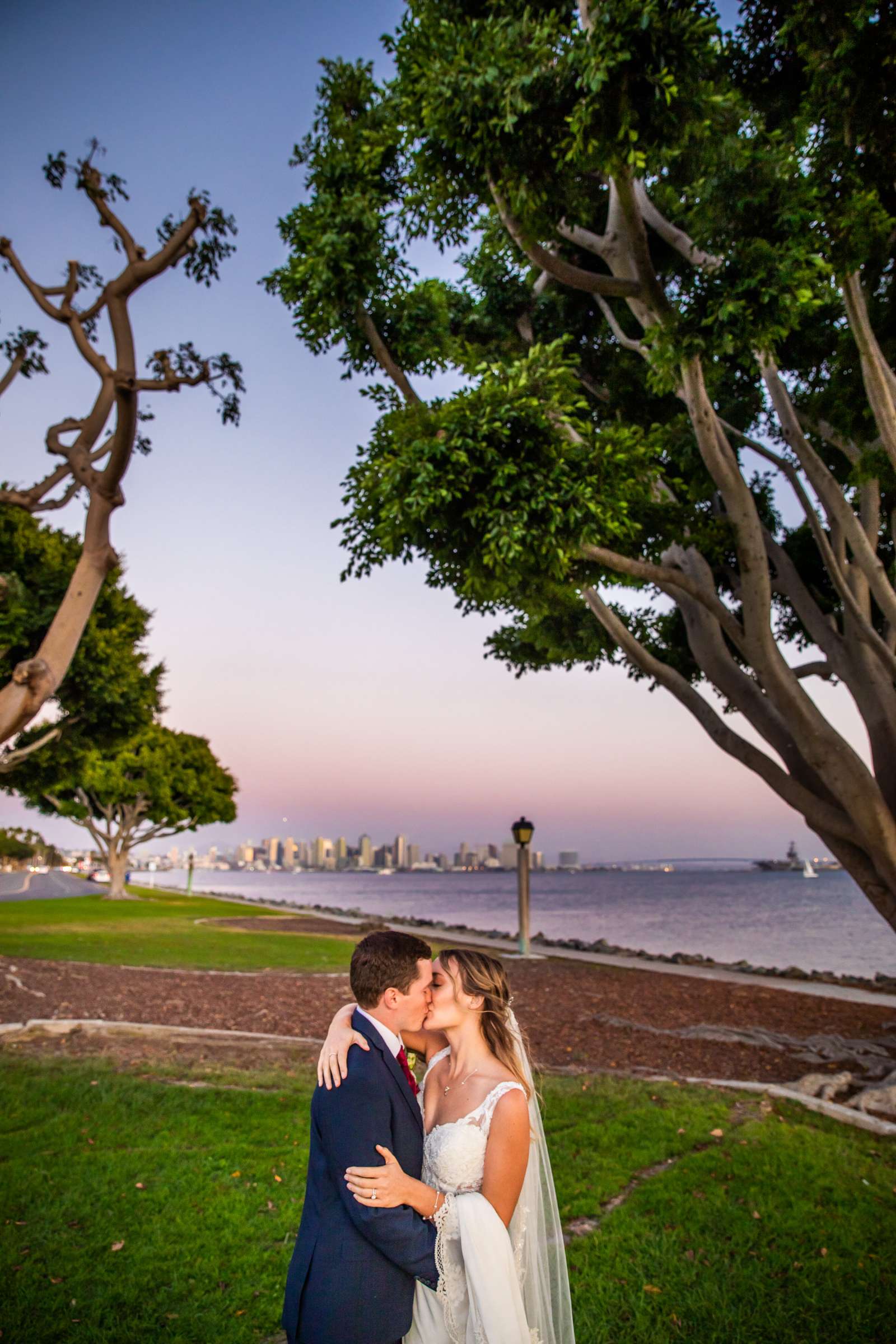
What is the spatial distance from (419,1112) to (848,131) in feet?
26.7

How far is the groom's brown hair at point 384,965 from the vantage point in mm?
2561

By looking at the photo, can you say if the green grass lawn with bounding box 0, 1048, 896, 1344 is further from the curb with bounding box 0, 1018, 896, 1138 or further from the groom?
the groom

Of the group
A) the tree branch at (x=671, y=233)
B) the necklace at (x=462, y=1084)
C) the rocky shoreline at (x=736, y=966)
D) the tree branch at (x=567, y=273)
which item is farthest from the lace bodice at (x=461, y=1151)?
the rocky shoreline at (x=736, y=966)

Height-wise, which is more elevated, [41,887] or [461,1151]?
[461,1151]

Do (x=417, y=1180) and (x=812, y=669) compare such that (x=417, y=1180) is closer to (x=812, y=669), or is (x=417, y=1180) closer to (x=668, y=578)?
(x=668, y=578)

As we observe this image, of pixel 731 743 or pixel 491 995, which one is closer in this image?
pixel 491 995

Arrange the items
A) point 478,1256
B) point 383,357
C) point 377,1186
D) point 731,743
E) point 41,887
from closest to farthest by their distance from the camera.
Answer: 1. point 377,1186
2. point 478,1256
3. point 383,357
4. point 731,743
5. point 41,887

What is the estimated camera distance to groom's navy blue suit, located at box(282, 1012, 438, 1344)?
221 cm

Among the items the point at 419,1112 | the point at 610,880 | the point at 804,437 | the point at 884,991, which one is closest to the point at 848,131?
the point at 804,437

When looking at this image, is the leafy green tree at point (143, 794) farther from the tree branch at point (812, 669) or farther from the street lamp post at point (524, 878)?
the tree branch at point (812, 669)

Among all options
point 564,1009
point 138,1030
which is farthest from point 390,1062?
point 564,1009

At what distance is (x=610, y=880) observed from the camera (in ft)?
508

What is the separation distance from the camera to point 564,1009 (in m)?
11.2

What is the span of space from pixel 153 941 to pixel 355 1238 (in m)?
18.0
